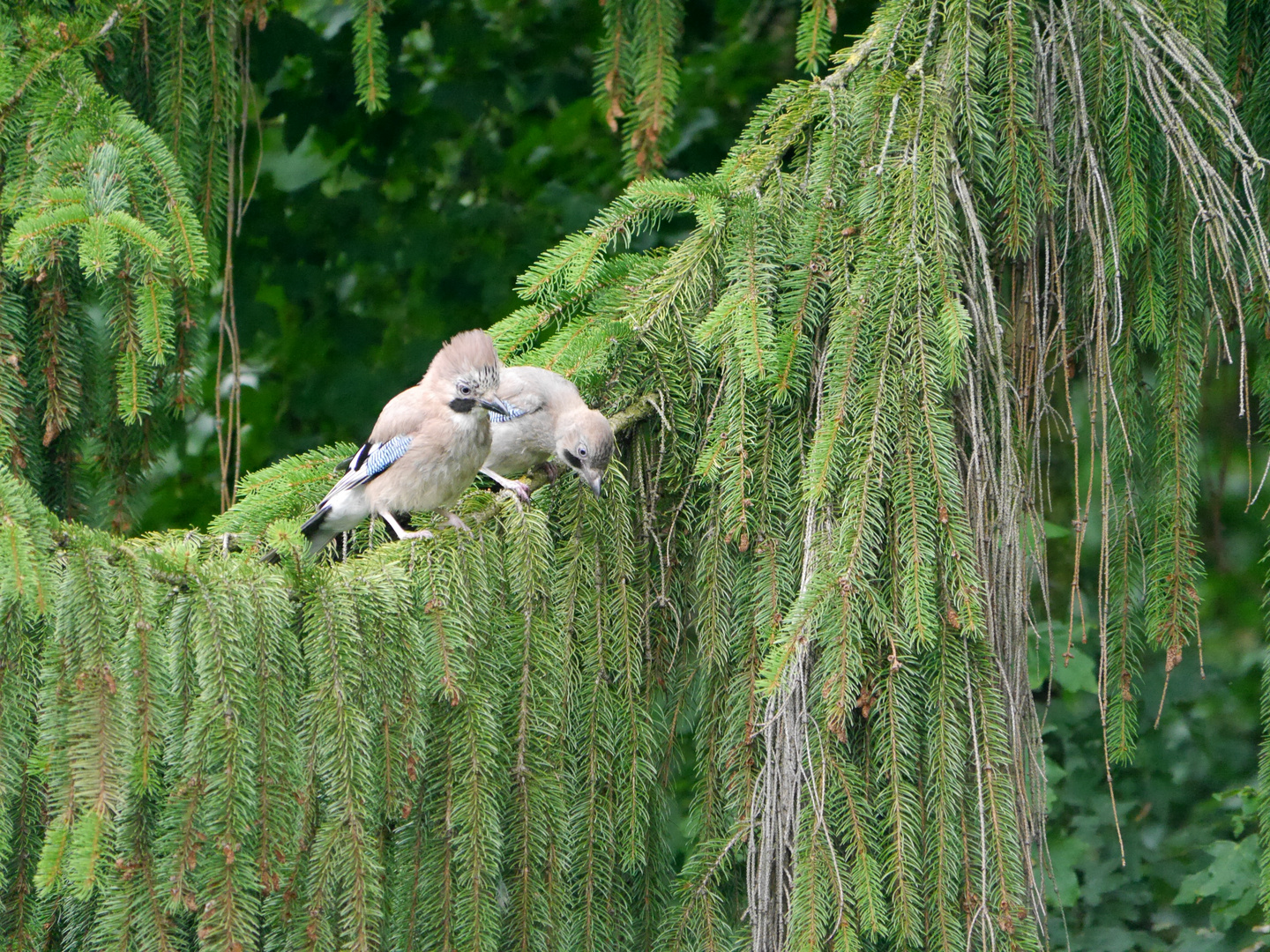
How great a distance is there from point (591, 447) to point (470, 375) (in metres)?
0.85

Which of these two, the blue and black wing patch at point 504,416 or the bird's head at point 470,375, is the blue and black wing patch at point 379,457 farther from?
the blue and black wing patch at point 504,416

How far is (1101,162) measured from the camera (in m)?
2.64

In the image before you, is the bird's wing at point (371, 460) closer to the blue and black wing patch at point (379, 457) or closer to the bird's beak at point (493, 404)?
the blue and black wing patch at point (379, 457)

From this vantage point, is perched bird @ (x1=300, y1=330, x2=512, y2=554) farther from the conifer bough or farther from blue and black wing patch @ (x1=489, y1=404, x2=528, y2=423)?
the conifer bough

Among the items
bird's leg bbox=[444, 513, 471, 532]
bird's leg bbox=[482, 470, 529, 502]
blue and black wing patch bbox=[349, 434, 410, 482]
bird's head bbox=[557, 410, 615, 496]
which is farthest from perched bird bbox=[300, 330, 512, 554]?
bird's leg bbox=[444, 513, 471, 532]

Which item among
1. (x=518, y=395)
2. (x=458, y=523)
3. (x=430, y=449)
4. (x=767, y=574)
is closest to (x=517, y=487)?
(x=430, y=449)

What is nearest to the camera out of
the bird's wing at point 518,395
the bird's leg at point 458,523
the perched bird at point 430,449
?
the bird's leg at point 458,523

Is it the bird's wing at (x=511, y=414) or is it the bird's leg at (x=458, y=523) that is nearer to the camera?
the bird's leg at (x=458, y=523)

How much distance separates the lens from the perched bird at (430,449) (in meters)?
3.52

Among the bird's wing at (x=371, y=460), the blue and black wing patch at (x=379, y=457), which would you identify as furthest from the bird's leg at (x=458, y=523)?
the blue and black wing patch at (x=379, y=457)

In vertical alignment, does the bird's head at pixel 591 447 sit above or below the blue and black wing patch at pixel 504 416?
below

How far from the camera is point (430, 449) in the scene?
3619 millimetres

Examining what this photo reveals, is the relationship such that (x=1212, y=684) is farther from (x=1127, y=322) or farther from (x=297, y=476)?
(x=297, y=476)

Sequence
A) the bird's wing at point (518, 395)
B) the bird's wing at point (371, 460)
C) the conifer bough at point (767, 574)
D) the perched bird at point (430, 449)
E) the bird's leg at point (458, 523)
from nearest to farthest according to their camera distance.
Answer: the conifer bough at point (767, 574) < the bird's leg at point (458, 523) < the bird's wing at point (371, 460) < the perched bird at point (430, 449) < the bird's wing at point (518, 395)
